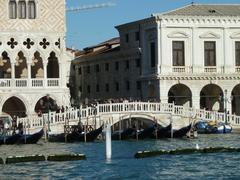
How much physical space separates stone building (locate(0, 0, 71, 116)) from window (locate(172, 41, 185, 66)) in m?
5.14

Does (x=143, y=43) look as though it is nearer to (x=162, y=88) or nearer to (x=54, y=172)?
(x=162, y=88)

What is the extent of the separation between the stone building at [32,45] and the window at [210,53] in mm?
6565

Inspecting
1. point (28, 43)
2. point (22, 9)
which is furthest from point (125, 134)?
point (22, 9)

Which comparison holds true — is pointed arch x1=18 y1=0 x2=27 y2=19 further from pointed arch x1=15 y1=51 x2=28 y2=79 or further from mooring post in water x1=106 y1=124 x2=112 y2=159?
mooring post in water x1=106 y1=124 x2=112 y2=159

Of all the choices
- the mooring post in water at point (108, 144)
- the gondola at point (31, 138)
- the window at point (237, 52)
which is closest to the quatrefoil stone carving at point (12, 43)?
the gondola at point (31, 138)

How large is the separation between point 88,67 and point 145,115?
11.0 metres

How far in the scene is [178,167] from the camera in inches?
996

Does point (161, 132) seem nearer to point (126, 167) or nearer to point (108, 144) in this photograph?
point (108, 144)

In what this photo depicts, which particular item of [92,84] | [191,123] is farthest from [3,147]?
[92,84]

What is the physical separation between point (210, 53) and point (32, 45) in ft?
26.5

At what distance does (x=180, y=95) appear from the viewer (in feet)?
141

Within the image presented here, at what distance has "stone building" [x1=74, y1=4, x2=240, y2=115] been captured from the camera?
41.5 metres

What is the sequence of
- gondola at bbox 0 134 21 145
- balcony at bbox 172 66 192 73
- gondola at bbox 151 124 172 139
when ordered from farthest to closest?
balcony at bbox 172 66 192 73 → gondola at bbox 151 124 172 139 → gondola at bbox 0 134 21 145

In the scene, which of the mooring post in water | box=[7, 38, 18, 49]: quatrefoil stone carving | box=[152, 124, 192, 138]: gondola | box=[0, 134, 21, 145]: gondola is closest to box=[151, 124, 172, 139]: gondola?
box=[152, 124, 192, 138]: gondola
